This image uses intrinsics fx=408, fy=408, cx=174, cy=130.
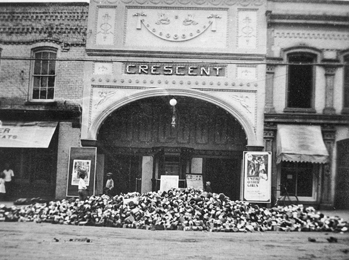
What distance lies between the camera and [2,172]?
12.5m

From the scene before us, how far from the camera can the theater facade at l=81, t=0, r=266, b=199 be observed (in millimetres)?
13961

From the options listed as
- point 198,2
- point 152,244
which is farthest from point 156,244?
point 198,2

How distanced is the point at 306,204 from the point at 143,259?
7.54 metres

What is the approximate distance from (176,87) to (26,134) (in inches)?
212

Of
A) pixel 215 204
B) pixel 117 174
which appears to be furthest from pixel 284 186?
pixel 117 174

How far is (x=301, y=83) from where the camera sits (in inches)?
533

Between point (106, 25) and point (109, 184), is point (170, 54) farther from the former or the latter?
point (109, 184)

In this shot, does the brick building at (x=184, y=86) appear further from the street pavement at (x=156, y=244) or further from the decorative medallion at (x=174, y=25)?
the street pavement at (x=156, y=244)

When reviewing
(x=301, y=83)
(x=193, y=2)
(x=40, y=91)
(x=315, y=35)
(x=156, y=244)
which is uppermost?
(x=193, y=2)

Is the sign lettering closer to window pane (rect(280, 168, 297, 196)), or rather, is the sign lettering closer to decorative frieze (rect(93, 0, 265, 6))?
decorative frieze (rect(93, 0, 265, 6))

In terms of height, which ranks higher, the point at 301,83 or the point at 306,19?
the point at 306,19

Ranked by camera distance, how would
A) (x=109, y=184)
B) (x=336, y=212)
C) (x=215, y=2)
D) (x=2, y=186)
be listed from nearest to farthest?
(x=336, y=212)
(x=2, y=186)
(x=215, y=2)
(x=109, y=184)

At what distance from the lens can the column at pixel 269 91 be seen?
1477cm

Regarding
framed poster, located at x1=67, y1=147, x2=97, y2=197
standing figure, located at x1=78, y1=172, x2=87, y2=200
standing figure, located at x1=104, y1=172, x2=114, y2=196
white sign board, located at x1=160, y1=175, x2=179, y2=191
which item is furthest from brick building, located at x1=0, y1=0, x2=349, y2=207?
white sign board, located at x1=160, y1=175, x2=179, y2=191
